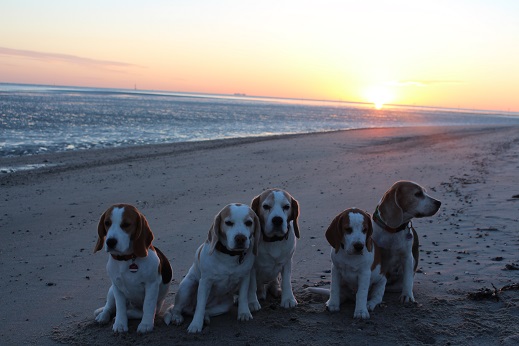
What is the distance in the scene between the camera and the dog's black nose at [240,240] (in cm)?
491

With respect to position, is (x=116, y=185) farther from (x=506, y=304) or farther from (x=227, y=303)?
(x=506, y=304)

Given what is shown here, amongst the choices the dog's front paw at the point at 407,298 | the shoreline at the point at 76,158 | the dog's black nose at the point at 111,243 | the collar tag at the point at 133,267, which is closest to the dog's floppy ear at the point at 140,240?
the collar tag at the point at 133,267

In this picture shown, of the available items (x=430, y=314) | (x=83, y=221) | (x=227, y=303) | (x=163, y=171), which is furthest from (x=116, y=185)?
(x=430, y=314)

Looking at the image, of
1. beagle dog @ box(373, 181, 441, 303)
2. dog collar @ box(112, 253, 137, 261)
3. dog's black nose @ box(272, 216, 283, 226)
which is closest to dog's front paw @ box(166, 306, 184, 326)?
dog collar @ box(112, 253, 137, 261)

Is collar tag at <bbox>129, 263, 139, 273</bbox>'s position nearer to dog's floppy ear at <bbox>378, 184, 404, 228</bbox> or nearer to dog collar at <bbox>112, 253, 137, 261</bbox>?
dog collar at <bbox>112, 253, 137, 261</bbox>

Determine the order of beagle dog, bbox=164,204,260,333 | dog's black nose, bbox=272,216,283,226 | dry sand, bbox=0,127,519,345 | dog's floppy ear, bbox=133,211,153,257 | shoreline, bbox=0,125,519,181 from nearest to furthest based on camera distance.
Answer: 1. dog's floppy ear, bbox=133,211,153,257
2. beagle dog, bbox=164,204,260,333
3. dry sand, bbox=0,127,519,345
4. dog's black nose, bbox=272,216,283,226
5. shoreline, bbox=0,125,519,181

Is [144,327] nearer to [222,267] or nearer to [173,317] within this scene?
[173,317]

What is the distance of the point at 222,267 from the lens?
5.12 m

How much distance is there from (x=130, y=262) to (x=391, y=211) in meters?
2.84

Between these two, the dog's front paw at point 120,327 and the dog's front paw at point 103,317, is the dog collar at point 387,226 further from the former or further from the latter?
the dog's front paw at point 103,317

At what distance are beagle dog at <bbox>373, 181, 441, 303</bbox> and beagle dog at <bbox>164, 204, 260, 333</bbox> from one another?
4.95 feet

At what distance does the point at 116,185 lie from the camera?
13922mm

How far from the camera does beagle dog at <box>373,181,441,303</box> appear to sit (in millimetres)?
5727

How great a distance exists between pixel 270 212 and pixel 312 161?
1327 centimetres
